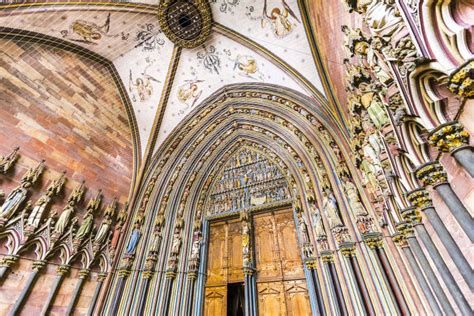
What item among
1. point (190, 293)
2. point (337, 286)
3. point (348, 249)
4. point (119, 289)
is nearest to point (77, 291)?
point (119, 289)

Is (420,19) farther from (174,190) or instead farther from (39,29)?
(39,29)

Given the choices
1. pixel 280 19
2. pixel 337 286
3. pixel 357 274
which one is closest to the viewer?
pixel 357 274

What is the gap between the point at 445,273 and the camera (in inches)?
68.6

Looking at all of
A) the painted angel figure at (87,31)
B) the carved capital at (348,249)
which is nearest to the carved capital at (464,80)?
the carved capital at (348,249)

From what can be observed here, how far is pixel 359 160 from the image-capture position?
390 cm

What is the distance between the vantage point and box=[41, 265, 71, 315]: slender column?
410cm

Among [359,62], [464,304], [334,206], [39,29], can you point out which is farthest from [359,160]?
[39,29]

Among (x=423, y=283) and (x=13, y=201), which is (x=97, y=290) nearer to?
(x=13, y=201)

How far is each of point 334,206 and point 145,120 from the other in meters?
6.64

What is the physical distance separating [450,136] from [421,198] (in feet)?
2.40

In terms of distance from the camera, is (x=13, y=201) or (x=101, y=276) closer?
(x=13, y=201)

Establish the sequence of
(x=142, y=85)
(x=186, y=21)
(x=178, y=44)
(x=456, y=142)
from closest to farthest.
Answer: (x=456, y=142), (x=186, y=21), (x=178, y=44), (x=142, y=85)

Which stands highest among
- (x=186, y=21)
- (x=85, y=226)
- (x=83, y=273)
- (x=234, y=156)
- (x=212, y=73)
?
(x=186, y=21)

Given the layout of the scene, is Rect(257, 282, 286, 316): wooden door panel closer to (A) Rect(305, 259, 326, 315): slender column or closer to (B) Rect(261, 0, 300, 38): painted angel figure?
(A) Rect(305, 259, 326, 315): slender column
